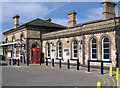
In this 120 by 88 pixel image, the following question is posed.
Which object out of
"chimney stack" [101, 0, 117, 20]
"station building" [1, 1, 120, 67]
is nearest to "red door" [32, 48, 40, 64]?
"station building" [1, 1, 120, 67]

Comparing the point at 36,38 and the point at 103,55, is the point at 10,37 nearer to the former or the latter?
the point at 36,38

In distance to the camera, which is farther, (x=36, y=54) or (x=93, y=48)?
(x=36, y=54)

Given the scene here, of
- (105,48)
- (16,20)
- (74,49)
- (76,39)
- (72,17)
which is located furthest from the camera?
(16,20)

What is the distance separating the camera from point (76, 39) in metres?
20.1

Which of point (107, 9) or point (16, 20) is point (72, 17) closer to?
point (107, 9)

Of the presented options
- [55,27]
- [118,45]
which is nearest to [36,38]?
[55,27]

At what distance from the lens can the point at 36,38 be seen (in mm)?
26203

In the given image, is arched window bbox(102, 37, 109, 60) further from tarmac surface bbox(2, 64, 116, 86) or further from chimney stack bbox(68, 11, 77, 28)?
chimney stack bbox(68, 11, 77, 28)

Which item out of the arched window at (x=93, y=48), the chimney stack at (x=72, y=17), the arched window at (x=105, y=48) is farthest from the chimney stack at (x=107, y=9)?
the chimney stack at (x=72, y=17)

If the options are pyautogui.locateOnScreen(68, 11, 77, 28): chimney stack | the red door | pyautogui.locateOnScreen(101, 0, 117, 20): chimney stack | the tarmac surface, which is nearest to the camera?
the tarmac surface

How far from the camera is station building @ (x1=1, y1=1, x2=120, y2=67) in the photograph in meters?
15.7

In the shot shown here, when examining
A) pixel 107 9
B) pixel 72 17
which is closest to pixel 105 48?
pixel 107 9

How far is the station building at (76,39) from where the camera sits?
15.7 m

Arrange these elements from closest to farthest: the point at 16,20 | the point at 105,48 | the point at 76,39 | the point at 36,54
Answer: the point at 105,48, the point at 76,39, the point at 36,54, the point at 16,20
